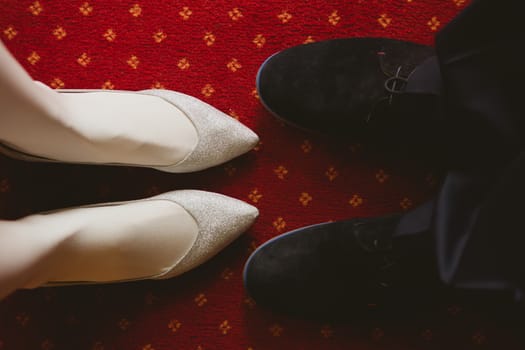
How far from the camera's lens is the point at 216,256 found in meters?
0.88

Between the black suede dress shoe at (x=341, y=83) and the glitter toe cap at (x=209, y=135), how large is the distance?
0.26 feet

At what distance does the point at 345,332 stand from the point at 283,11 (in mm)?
643

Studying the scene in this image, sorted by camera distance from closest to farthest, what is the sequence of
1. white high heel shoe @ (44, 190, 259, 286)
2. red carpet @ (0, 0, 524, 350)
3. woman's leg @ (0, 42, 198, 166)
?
woman's leg @ (0, 42, 198, 166), white high heel shoe @ (44, 190, 259, 286), red carpet @ (0, 0, 524, 350)

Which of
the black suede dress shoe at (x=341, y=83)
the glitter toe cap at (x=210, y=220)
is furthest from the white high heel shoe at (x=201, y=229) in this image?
the black suede dress shoe at (x=341, y=83)

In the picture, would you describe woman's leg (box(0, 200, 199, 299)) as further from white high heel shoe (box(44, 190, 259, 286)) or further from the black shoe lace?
the black shoe lace

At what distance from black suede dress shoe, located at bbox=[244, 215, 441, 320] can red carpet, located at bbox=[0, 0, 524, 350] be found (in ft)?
0.14

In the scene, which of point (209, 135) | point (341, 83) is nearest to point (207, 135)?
point (209, 135)

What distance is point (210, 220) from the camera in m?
0.82

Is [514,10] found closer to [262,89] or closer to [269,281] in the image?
[262,89]

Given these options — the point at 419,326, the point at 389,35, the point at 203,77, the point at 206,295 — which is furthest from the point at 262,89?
the point at 419,326

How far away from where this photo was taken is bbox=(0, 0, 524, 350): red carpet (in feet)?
2.86

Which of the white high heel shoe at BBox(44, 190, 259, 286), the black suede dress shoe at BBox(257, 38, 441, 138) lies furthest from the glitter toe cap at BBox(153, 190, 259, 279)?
the black suede dress shoe at BBox(257, 38, 441, 138)

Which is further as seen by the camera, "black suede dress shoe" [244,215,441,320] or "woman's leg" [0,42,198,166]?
"black suede dress shoe" [244,215,441,320]

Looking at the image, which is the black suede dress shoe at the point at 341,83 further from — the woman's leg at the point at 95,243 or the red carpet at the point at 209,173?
the woman's leg at the point at 95,243
